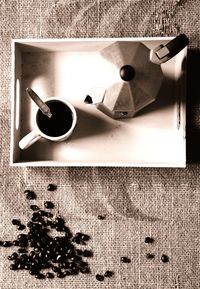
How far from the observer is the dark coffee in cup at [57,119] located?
94 cm

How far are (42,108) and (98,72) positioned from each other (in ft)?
0.46

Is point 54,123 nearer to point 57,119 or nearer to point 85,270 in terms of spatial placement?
point 57,119

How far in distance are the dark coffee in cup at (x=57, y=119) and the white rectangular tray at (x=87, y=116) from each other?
0.14ft

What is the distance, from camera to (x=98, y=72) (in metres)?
0.98

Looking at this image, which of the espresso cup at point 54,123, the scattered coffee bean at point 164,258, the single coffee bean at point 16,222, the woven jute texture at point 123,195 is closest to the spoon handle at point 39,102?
the espresso cup at point 54,123

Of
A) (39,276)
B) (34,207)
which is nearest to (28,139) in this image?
(34,207)

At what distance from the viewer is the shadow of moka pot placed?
0.86 meters

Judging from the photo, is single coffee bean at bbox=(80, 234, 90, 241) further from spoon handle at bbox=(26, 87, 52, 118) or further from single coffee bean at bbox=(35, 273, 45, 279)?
spoon handle at bbox=(26, 87, 52, 118)

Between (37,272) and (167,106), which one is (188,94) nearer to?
(167,106)

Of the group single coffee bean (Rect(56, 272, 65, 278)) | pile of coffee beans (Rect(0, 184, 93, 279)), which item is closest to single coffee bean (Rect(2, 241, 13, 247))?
pile of coffee beans (Rect(0, 184, 93, 279))

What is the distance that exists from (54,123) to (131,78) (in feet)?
0.57

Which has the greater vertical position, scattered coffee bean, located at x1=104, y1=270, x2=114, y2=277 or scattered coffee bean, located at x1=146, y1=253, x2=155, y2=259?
scattered coffee bean, located at x1=146, y1=253, x2=155, y2=259

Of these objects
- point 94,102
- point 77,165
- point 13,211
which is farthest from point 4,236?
point 94,102

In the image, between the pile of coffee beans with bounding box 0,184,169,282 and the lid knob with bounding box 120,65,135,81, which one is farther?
the pile of coffee beans with bounding box 0,184,169,282
